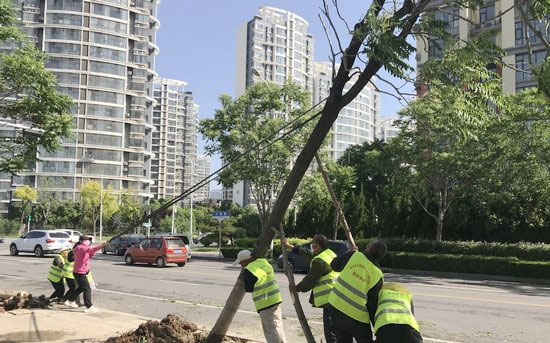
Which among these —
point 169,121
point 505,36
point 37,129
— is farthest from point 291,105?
point 169,121

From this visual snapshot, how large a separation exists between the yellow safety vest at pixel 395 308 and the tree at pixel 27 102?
8325mm

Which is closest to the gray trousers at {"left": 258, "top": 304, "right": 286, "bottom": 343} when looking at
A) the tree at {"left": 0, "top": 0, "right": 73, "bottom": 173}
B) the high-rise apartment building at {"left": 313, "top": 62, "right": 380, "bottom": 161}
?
the tree at {"left": 0, "top": 0, "right": 73, "bottom": 173}

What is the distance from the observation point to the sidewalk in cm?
765

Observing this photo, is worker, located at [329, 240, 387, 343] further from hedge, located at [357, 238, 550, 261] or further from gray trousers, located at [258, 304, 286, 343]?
hedge, located at [357, 238, 550, 261]

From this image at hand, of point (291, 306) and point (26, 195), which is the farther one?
point (26, 195)

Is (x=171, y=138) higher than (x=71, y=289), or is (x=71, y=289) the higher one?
(x=171, y=138)

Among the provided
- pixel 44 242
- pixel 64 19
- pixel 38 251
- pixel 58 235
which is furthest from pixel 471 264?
pixel 64 19

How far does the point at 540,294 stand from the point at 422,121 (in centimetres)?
948

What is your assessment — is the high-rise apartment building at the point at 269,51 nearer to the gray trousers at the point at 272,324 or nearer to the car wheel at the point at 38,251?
the car wheel at the point at 38,251

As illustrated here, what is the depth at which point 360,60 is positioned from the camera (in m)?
6.04

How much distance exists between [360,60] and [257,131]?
74.0ft

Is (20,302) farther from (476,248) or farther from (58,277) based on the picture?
(476,248)

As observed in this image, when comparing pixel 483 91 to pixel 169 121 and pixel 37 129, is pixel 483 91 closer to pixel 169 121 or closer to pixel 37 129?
pixel 37 129

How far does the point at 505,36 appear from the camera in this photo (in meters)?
48.5
